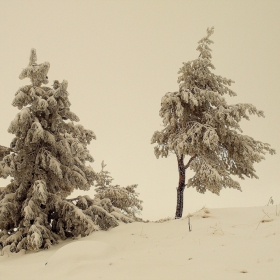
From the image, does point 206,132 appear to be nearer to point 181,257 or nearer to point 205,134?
point 205,134

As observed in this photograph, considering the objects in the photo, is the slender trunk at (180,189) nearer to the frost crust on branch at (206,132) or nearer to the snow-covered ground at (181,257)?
the frost crust on branch at (206,132)

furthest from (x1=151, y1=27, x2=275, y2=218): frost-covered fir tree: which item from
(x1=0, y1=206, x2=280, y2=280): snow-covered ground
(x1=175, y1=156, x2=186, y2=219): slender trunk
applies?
(x1=0, y1=206, x2=280, y2=280): snow-covered ground

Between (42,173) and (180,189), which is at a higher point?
(42,173)

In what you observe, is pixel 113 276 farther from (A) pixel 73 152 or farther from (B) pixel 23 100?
(B) pixel 23 100

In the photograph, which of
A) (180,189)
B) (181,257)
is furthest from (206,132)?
(181,257)

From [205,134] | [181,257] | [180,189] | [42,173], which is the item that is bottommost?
[181,257]

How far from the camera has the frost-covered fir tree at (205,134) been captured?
460 inches

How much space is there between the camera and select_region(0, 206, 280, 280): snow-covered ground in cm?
417

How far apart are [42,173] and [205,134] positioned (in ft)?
23.5

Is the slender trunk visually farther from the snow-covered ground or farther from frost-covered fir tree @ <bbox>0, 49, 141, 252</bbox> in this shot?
the snow-covered ground

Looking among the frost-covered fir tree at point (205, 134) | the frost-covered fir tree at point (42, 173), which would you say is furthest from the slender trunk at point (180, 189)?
the frost-covered fir tree at point (42, 173)

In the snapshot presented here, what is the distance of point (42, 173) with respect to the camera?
33.4 ft

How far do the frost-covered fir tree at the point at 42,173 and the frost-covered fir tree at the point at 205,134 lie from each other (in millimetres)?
4078

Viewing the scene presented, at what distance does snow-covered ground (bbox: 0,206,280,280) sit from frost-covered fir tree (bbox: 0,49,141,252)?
1351 mm
